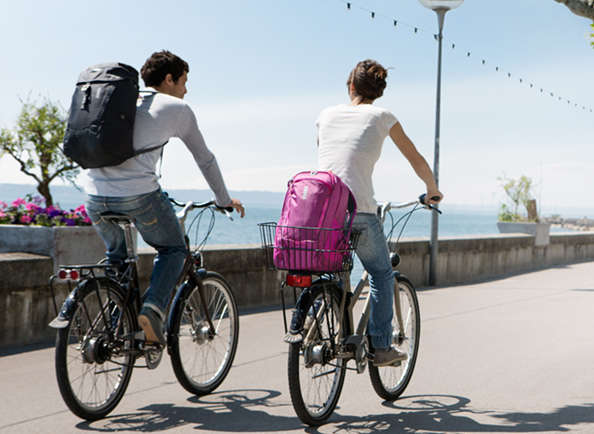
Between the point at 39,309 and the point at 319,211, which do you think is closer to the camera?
the point at 319,211

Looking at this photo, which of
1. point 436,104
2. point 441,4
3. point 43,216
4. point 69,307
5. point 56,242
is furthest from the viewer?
point 436,104

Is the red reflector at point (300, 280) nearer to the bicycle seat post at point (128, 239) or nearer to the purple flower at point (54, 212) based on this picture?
the bicycle seat post at point (128, 239)

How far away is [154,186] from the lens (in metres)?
4.04

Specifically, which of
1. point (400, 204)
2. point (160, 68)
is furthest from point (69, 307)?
point (400, 204)

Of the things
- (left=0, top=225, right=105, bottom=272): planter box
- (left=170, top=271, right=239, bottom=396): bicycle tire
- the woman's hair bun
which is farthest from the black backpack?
(left=0, top=225, right=105, bottom=272): planter box

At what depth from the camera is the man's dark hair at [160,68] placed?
4301 millimetres

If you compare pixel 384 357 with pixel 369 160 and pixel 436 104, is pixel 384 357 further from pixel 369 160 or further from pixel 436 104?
pixel 436 104

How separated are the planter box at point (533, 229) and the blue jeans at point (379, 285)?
13.2m

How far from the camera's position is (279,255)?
3.92 m

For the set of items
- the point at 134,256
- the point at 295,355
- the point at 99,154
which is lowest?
the point at 295,355

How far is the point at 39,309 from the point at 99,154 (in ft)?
9.63

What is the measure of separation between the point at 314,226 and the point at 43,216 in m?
3.86

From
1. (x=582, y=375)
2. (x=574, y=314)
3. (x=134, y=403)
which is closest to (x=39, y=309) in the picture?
(x=134, y=403)

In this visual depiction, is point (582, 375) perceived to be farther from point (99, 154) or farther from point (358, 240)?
point (99, 154)
